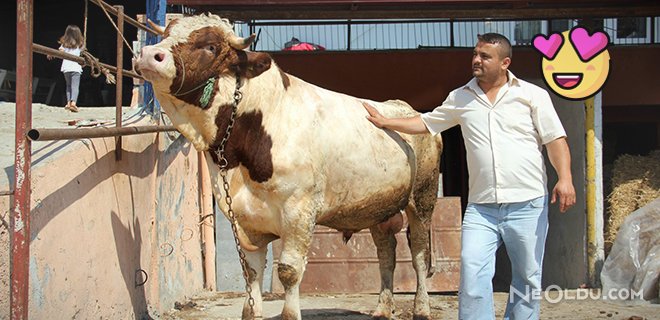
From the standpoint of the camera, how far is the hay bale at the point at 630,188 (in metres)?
9.66

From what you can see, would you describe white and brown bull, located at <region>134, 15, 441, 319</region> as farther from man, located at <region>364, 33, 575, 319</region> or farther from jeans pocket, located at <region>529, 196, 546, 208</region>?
jeans pocket, located at <region>529, 196, 546, 208</region>

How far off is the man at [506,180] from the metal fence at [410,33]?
7278 millimetres

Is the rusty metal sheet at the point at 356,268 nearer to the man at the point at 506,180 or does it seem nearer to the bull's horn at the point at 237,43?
the man at the point at 506,180

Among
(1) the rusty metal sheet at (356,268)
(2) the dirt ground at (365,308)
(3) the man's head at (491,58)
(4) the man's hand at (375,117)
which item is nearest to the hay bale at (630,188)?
(2) the dirt ground at (365,308)

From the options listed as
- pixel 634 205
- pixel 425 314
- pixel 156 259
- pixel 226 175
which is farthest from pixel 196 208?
pixel 634 205

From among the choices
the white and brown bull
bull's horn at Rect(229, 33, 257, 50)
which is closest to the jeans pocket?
the white and brown bull

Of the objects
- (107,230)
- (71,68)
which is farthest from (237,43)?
(71,68)

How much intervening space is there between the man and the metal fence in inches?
287

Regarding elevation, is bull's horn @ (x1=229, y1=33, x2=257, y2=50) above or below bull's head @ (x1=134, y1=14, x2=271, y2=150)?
above

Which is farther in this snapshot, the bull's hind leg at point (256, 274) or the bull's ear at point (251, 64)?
the bull's hind leg at point (256, 274)

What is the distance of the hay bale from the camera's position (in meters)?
9.66

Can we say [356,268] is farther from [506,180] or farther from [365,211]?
[506,180]

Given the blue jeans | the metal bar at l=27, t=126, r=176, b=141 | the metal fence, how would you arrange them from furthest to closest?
the metal fence
the blue jeans
the metal bar at l=27, t=126, r=176, b=141

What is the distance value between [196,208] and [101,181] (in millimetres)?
3266
